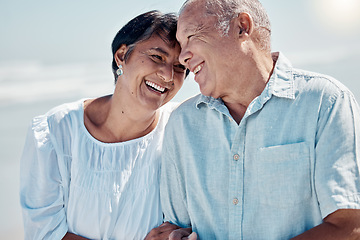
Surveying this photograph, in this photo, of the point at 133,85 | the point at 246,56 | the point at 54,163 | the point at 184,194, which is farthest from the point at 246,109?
the point at 54,163

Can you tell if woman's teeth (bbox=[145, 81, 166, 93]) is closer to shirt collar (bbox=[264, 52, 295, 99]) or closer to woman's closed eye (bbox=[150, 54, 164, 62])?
woman's closed eye (bbox=[150, 54, 164, 62])

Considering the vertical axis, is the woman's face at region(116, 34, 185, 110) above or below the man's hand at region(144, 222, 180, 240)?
above

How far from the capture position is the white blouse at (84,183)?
2.77 metres

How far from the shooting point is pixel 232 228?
232 cm

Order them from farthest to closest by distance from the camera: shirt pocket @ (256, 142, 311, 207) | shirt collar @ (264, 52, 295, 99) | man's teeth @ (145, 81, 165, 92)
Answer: man's teeth @ (145, 81, 165, 92), shirt collar @ (264, 52, 295, 99), shirt pocket @ (256, 142, 311, 207)

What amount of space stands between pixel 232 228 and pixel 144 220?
616 mm

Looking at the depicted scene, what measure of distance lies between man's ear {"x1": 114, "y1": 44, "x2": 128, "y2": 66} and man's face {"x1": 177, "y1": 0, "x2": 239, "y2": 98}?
66cm

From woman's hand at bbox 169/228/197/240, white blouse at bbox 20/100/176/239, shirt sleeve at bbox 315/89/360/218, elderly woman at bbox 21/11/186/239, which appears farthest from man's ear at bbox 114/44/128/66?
shirt sleeve at bbox 315/89/360/218

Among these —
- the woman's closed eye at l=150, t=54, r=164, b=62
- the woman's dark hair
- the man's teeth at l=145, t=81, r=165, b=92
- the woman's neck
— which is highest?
the woman's dark hair

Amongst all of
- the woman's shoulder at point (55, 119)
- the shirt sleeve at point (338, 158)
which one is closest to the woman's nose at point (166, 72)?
the woman's shoulder at point (55, 119)

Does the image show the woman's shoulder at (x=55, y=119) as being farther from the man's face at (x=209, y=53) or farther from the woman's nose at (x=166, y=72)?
the man's face at (x=209, y=53)

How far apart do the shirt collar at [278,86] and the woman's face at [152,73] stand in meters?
0.42

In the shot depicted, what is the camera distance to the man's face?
238 centimetres

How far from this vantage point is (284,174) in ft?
7.34
